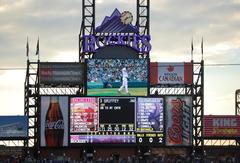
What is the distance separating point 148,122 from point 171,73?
5.70 meters

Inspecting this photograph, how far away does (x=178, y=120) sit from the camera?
2574 inches

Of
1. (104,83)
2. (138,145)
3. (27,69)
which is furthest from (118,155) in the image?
(27,69)

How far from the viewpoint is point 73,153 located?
66.0 metres

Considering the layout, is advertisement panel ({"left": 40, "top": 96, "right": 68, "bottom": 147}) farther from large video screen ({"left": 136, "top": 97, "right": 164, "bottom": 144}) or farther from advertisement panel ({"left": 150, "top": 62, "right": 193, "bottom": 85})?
advertisement panel ({"left": 150, "top": 62, "right": 193, "bottom": 85})

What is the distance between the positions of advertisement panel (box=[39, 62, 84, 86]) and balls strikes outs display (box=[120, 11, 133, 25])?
603cm

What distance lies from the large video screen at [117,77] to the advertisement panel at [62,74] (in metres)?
1.23

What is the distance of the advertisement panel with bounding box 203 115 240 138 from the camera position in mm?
68375

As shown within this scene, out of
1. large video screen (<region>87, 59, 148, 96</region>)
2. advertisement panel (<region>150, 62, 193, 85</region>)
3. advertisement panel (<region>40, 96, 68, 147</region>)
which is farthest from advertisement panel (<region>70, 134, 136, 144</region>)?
advertisement panel (<region>150, 62, 193, 85</region>)

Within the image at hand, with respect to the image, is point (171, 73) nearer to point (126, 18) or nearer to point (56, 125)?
point (126, 18)

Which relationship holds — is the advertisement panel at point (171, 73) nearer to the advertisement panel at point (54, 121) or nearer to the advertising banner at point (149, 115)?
the advertising banner at point (149, 115)

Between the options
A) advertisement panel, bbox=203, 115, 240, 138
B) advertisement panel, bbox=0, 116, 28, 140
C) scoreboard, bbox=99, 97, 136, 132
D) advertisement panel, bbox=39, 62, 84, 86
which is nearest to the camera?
scoreboard, bbox=99, 97, 136, 132

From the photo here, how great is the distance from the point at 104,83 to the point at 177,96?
7.07 metres

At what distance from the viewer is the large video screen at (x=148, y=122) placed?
64.3 m

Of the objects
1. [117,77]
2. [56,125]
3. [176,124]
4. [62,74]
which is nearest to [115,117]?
[117,77]
